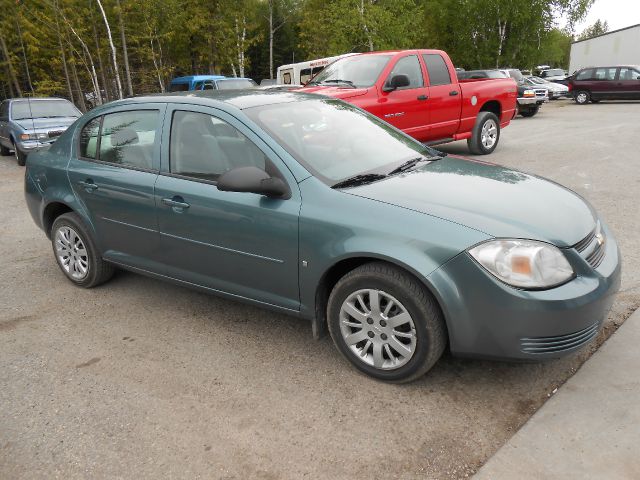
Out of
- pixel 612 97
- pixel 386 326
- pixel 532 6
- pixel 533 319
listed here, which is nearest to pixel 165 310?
pixel 386 326

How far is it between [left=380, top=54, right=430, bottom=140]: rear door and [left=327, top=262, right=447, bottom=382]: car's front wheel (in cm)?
554

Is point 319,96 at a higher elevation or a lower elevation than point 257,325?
higher

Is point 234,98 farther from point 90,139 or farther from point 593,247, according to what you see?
point 593,247

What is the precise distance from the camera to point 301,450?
2525 millimetres

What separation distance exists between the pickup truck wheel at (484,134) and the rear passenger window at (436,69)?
1141 mm

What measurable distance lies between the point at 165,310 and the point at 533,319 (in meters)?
2.67

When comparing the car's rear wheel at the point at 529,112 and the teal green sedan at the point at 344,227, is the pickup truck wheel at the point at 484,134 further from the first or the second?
the car's rear wheel at the point at 529,112

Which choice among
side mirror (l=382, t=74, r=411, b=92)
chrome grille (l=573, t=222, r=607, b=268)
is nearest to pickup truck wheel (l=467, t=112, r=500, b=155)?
side mirror (l=382, t=74, r=411, b=92)

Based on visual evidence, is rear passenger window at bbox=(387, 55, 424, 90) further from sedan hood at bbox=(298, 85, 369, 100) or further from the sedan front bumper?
the sedan front bumper

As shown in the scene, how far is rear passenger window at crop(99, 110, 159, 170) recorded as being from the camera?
3.84m

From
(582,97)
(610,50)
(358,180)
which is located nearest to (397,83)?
(358,180)

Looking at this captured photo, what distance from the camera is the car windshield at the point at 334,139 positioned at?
332cm

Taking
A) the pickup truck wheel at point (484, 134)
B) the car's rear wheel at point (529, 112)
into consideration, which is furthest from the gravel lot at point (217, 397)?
the car's rear wheel at point (529, 112)

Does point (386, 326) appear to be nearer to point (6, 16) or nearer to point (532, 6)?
point (6, 16)
